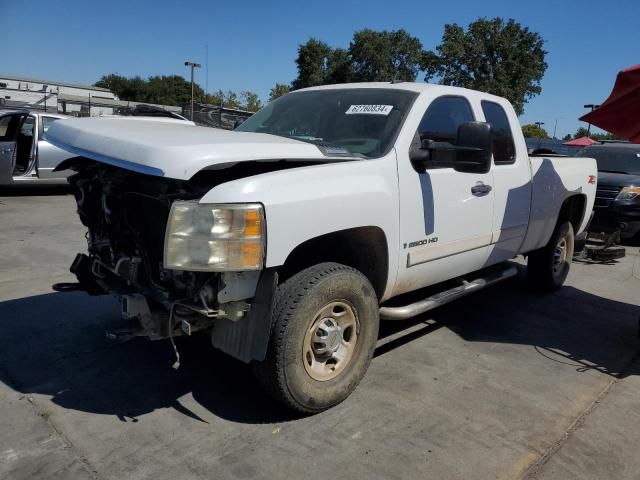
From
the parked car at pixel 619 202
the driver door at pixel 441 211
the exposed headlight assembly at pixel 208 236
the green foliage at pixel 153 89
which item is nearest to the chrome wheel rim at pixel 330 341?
the driver door at pixel 441 211

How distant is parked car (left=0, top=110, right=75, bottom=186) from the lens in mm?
10648

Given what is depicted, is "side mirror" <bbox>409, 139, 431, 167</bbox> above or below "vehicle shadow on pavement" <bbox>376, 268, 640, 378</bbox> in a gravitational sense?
above

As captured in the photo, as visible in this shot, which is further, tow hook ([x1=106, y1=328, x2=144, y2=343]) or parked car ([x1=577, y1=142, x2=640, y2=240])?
parked car ([x1=577, y1=142, x2=640, y2=240])

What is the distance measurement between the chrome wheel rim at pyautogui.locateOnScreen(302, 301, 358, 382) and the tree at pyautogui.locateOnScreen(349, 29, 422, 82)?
60.9 m

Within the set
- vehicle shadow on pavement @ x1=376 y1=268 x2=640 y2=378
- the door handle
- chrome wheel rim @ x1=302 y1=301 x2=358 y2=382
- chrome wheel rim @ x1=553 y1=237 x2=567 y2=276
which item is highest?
the door handle

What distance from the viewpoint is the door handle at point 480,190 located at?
4.19 meters

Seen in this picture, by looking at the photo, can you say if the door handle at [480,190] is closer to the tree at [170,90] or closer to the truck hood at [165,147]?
the truck hood at [165,147]

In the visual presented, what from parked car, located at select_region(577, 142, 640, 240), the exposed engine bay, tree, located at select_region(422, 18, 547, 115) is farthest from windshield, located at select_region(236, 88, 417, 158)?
tree, located at select_region(422, 18, 547, 115)

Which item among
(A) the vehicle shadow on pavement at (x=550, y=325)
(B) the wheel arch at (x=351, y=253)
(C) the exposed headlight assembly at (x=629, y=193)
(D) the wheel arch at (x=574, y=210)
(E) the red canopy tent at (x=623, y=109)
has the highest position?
(E) the red canopy tent at (x=623, y=109)

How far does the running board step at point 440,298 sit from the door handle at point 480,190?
30.6 inches

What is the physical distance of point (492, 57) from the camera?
4675 cm

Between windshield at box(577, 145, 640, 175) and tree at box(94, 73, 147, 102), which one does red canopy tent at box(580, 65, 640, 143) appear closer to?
windshield at box(577, 145, 640, 175)

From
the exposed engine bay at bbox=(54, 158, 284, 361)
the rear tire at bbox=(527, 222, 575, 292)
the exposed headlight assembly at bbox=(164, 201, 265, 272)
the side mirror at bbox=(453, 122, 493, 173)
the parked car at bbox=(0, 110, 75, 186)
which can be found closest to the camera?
the exposed headlight assembly at bbox=(164, 201, 265, 272)

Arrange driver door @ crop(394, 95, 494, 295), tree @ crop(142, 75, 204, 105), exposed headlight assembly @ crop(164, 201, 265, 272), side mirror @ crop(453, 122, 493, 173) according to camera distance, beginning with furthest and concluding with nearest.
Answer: tree @ crop(142, 75, 204, 105)
driver door @ crop(394, 95, 494, 295)
side mirror @ crop(453, 122, 493, 173)
exposed headlight assembly @ crop(164, 201, 265, 272)
